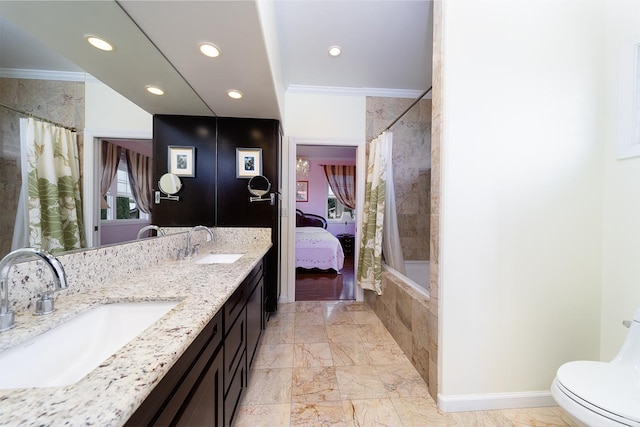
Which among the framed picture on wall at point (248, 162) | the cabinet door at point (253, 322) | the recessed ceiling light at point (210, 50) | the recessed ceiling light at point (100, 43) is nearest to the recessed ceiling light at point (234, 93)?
the recessed ceiling light at point (210, 50)

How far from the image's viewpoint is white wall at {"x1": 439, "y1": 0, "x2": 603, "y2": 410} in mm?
1425

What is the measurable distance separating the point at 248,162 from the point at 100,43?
1.34 meters

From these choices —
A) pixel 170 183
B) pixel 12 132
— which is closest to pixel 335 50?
pixel 170 183

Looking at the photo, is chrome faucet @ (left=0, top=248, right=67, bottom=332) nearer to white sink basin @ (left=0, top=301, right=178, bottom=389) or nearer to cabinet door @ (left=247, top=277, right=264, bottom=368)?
white sink basin @ (left=0, top=301, right=178, bottom=389)

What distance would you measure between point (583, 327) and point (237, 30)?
262 centimetres

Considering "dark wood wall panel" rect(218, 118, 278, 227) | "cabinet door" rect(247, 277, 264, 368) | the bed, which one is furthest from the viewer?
the bed

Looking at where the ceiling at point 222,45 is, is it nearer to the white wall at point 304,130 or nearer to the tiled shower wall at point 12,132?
the tiled shower wall at point 12,132

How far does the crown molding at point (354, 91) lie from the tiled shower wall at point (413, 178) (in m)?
0.12

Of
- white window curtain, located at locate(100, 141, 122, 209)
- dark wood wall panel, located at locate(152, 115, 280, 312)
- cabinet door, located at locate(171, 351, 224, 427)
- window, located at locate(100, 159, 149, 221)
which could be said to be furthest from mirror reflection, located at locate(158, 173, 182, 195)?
cabinet door, located at locate(171, 351, 224, 427)

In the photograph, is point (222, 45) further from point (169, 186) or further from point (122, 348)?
point (122, 348)

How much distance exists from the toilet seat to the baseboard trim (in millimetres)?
499

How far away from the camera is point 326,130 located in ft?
9.84

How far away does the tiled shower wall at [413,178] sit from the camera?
3.19 meters

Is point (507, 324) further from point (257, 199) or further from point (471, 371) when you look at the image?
point (257, 199)
